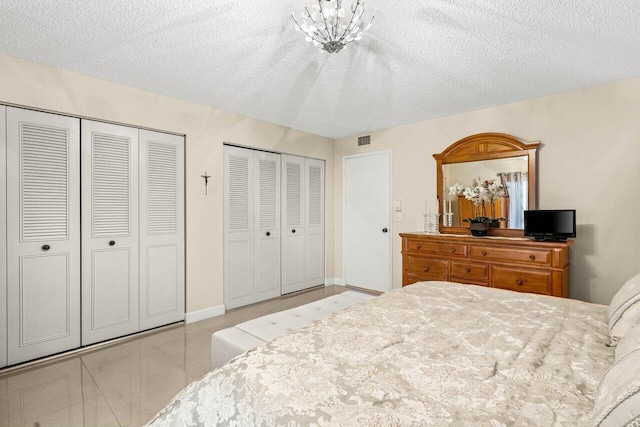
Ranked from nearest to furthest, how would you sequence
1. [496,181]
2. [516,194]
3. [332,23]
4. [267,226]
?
[332,23] < [516,194] < [496,181] < [267,226]

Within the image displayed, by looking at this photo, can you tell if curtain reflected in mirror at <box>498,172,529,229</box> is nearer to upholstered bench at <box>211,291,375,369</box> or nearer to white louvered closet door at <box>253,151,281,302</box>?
upholstered bench at <box>211,291,375,369</box>

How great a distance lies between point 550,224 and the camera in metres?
3.11

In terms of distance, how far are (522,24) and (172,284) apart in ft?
12.8

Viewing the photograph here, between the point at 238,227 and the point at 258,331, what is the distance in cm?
217

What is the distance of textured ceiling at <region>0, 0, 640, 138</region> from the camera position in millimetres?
1969

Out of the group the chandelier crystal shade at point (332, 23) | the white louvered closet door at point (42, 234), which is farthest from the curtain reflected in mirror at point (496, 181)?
the white louvered closet door at point (42, 234)

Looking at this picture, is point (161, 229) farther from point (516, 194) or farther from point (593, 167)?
point (593, 167)

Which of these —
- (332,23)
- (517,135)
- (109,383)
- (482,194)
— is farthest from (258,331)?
(517,135)

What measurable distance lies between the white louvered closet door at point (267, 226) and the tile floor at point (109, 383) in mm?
1234

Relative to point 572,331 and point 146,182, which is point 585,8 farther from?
point 146,182

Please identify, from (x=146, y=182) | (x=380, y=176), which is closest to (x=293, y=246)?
(x=380, y=176)

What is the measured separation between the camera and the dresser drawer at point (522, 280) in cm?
297

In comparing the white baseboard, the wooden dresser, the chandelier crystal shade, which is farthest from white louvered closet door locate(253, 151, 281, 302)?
the chandelier crystal shade

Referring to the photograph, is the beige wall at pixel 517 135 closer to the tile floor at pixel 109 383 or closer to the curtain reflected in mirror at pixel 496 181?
the curtain reflected in mirror at pixel 496 181
